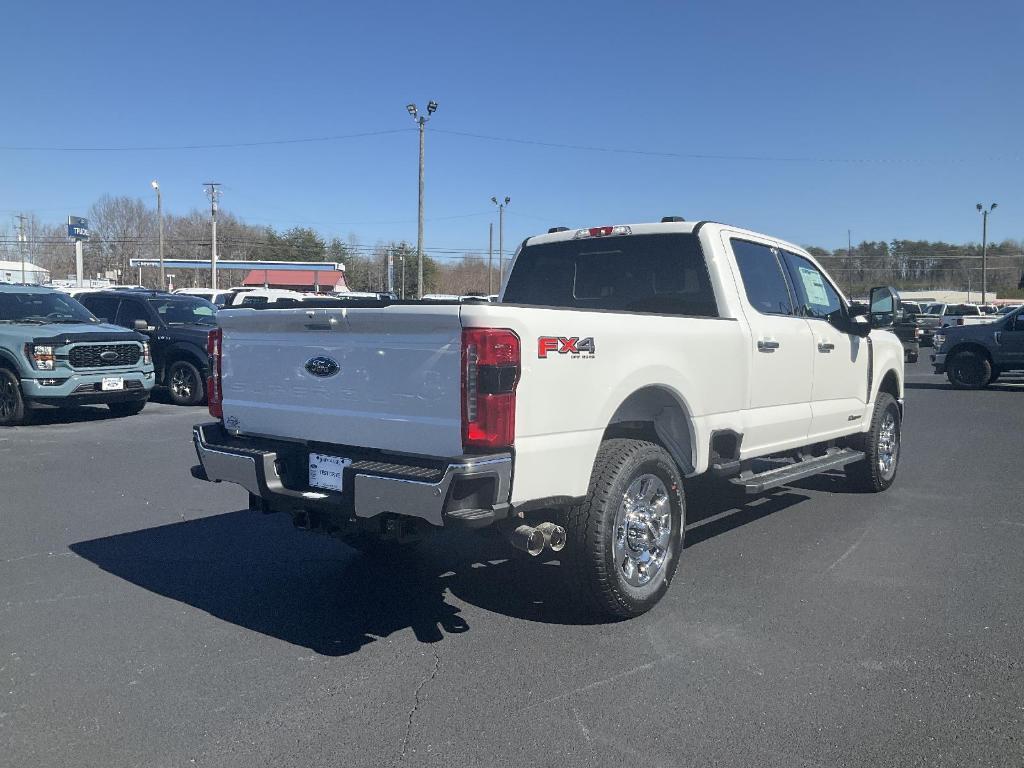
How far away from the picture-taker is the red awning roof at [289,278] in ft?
234

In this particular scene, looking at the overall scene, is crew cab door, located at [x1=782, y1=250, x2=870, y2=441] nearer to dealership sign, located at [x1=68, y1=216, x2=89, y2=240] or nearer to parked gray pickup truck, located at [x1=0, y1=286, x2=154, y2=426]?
parked gray pickup truck, located at [x1=0, y1=286, x2=154, y2=426]

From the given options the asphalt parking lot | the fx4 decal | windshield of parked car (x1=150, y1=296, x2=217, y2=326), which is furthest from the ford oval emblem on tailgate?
windshield of parked car (x1=150, y1=296, x2=217, y2=326)

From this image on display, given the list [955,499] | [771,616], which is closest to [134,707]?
[771,616]

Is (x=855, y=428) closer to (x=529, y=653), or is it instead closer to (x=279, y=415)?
(x=529, y=653)

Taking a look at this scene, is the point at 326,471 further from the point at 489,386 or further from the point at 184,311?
the point at 184,311

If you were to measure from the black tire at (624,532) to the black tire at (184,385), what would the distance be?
36.9 feet

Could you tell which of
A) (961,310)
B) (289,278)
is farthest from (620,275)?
(289,278)

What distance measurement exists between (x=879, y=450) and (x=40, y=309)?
37.2 ft

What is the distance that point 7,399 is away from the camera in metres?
11.6

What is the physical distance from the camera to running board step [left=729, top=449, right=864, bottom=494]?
220 inches

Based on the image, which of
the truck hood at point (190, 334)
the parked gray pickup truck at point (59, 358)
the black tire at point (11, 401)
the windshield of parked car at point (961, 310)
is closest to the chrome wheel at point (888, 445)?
the parked gray pickup truck at point (59, 358)

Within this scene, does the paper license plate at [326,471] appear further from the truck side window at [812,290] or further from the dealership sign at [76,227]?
the dealership sign at [76,227]

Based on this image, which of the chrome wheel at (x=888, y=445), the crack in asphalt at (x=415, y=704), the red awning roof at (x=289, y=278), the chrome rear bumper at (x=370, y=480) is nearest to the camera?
the crack in asphalt at (x=415, y=704)

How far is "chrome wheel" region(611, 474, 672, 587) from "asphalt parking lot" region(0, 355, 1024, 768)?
0.89 ft
